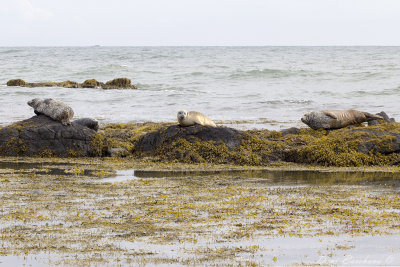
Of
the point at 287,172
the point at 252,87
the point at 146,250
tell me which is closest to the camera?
the point at 146,250

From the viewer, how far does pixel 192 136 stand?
36.6ft

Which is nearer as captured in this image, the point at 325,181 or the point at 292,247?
the point at 292,247

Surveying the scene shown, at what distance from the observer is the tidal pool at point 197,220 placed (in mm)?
4727

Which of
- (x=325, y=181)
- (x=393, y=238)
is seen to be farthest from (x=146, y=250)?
(x=325, y=181)

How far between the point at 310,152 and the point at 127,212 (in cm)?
536

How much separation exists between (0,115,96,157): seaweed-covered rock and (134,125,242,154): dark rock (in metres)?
1.24

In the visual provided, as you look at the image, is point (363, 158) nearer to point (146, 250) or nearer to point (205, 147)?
point (205, 147)

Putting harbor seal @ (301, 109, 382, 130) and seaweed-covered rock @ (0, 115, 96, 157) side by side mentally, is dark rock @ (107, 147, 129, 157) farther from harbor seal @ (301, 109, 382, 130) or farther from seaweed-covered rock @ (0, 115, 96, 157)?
harbor seal @ (301, 109, 382, 130)

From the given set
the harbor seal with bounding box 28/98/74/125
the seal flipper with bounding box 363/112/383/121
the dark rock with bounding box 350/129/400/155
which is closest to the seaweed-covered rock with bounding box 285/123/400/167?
the dark rock with bounding box 350/129/400/155

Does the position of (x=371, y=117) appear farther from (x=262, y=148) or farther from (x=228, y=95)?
(x=228, y=95)

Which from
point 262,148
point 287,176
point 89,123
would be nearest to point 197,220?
point 287,176

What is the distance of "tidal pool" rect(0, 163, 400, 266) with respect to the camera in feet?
15.5

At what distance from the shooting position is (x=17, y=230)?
17.8 feet

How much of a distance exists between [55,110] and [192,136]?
317 centimetres
